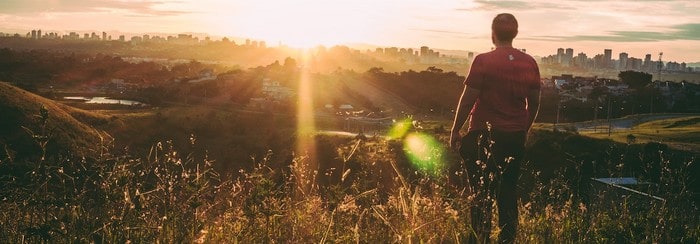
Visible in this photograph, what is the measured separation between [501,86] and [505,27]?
486mm

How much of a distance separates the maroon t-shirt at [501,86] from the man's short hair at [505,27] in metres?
0.10

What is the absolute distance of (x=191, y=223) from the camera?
2988 mm

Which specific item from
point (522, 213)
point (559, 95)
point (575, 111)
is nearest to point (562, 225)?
point (522, 213)

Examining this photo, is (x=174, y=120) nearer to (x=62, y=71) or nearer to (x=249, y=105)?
(x=249, y=105)

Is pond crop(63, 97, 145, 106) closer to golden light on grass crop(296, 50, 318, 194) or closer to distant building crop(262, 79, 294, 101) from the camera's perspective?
distant building crop(262, 79, 294, 101)

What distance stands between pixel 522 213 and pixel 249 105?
331 ft

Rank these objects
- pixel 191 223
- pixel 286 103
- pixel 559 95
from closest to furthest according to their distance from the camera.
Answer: pixel 191 223, pixel 286 103, pixel 559 95

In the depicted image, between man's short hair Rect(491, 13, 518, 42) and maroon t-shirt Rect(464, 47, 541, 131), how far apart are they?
0.10 meters

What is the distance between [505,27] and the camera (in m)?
4.71

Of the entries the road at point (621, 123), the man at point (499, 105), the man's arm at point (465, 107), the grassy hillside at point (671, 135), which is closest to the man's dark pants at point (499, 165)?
the man at point (499, 105)

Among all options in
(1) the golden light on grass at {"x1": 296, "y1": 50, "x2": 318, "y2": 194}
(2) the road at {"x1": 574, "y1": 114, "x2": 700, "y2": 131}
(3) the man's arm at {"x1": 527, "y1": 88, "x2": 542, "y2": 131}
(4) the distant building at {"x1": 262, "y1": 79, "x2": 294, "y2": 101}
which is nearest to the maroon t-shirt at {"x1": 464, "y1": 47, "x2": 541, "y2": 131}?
(3) the man's arm at {"x1": 527, "y1": 88, "x2": 542, "y2": 131}

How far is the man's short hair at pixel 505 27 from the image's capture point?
471 cm

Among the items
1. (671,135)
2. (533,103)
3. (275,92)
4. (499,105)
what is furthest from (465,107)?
(275,92)

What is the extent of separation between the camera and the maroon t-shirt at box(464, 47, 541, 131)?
183 inches
